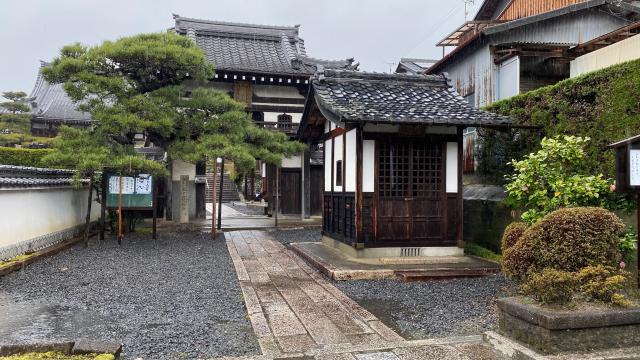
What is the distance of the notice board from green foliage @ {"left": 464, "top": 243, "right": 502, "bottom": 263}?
9.15 metres

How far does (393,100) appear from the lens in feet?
33.0

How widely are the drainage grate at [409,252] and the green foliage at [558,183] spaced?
2.76 metres

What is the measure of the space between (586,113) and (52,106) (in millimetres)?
27586

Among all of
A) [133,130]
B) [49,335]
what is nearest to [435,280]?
[49,335]

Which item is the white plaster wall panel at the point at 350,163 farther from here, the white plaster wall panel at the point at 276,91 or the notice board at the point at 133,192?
the white plaster wall panel at the point at 276,91

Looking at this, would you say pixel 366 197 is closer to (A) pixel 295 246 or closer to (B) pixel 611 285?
(A) pixel 295 246

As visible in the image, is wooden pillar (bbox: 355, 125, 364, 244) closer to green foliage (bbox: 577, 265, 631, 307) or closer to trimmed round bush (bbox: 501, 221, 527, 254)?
trimmed round bush (bbox: 501, 221, 527, 254)

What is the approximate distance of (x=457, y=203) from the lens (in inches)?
380

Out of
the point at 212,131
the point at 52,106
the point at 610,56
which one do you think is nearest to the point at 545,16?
the point at 610,56

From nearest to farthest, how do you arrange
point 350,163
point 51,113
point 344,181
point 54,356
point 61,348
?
1. point 54,356
2. point 61,348
3. point 350,163
4. point 344,181
5. point 51,113

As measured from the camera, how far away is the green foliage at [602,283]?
4281mm

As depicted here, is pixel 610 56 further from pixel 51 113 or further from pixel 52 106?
pixel 52 106

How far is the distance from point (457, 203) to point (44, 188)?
410 inches

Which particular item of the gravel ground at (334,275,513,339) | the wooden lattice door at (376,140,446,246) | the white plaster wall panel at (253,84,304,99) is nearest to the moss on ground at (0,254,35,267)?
the gravel ground at (334,275,513,339)
